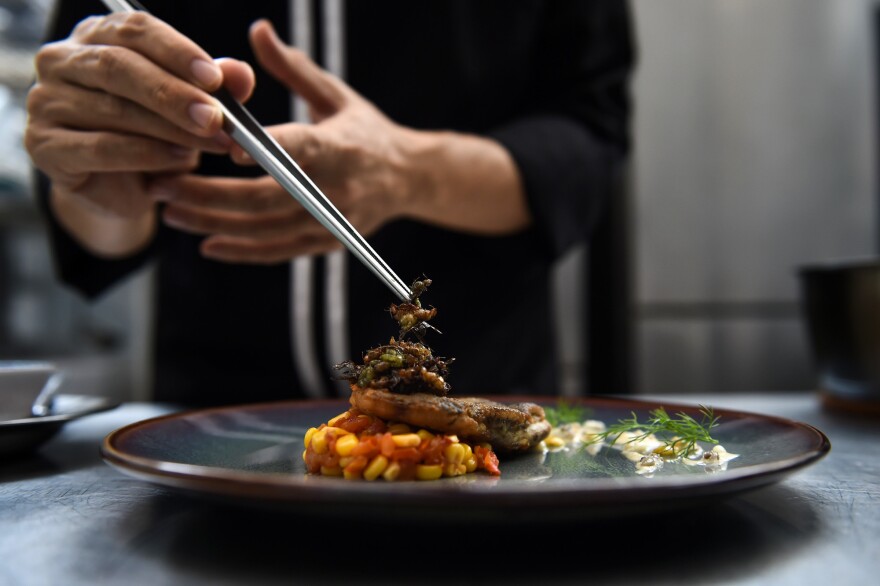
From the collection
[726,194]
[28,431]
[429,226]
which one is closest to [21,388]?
[28,431]

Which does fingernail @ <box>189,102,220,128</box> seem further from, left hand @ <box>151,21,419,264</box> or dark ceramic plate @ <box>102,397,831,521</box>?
dark ceramic plate @ <box>102,397,831,521</box>

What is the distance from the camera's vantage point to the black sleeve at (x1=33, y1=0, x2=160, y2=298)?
1.41 meters

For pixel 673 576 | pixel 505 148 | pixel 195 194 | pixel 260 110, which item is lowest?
pixel 673 576

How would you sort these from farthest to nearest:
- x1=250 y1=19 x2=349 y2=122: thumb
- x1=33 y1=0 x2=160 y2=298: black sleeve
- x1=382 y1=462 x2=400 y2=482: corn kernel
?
x1=33 y1=0 x2=160 y2=298: black sleeve
x1=250 y1=19 x2=349 y2=122: thumb
x1=382 y1=462 x2=400 y2=482: corn kernel

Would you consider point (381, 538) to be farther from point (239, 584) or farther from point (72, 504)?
point (72, 504)

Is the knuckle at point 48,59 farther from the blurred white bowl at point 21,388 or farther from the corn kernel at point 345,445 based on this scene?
the corn kernel at point 345,445

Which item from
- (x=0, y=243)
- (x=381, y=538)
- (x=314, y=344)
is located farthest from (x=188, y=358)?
(x=0, y=243)

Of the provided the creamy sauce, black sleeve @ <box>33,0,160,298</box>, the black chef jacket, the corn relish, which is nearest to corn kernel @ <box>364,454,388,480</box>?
the corn relish

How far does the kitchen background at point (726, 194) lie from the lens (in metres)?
2.79

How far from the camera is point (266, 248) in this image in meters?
1.11

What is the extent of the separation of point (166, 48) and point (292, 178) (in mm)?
229

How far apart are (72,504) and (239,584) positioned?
10.9 inches

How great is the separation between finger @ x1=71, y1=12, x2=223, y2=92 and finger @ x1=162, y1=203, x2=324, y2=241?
0.28 meters

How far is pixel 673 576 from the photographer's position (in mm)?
442
